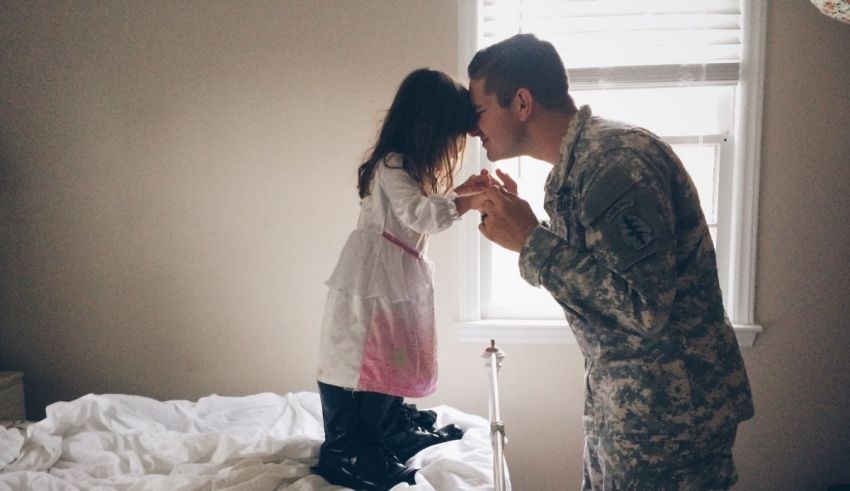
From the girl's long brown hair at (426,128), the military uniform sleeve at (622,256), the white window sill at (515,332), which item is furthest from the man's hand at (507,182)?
the white window sill at (515,332)

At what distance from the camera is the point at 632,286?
3.14ft

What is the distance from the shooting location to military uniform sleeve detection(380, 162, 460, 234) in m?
1.49

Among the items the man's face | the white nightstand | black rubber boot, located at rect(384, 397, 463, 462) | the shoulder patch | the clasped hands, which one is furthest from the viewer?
the white nightstand

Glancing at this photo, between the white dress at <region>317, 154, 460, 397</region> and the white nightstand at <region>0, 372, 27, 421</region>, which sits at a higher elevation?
the white dress at <region>317, 154, 460, 397</region>

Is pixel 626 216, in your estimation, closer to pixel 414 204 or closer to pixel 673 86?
pixel 414 204

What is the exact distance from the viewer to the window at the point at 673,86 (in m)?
2.18

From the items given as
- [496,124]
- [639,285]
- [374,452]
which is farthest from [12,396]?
[639,285]

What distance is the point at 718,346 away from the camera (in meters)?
1.10

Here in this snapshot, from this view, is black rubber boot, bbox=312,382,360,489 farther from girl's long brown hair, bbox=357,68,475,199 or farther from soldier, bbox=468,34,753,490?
soldier, bbox=468,34,753,490

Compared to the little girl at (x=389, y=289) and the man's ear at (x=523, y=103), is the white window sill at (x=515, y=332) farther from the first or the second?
the man's ear at (x=523, y=103)

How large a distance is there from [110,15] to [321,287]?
138 cm

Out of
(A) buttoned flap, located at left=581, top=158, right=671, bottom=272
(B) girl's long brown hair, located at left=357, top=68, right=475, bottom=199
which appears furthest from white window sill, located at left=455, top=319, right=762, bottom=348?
(A) buttoned flap, located at left=581, top=158, right=671, bottom=272

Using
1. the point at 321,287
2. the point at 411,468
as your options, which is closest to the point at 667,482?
the point at 411,468

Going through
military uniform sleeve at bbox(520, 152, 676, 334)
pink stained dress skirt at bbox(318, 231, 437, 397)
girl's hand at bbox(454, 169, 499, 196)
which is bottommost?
pink stained dress skirt at bbox(318, 231, 437, 397)
